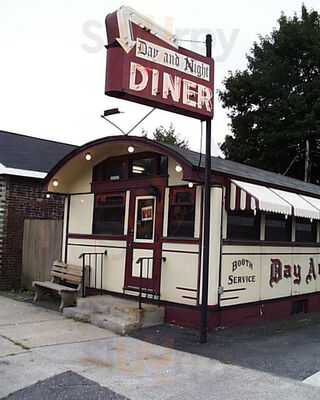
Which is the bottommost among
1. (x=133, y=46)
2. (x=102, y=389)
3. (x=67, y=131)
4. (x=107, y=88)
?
(x=102, y=389)

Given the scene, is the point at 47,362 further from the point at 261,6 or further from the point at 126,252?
the point at 261,6

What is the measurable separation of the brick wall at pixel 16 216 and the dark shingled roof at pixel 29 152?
0.51 meters

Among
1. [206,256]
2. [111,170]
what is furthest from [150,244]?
[111,170]

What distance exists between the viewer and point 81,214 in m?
10.9

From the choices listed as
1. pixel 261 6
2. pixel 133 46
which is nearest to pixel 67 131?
pixel 261 6

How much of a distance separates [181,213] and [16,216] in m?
6.21

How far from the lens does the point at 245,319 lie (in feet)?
29.2

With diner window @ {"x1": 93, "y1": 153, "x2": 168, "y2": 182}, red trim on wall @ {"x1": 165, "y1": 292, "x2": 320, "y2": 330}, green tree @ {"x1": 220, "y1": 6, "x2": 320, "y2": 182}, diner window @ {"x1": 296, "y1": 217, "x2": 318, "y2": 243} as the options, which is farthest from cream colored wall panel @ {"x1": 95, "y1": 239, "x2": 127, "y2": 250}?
green tree @ {"x1": 220, "y1": 6, "x2": 320, "y2": 182}

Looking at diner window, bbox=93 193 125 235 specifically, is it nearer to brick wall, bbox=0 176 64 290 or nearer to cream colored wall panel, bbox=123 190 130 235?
cream colored wall panel, bbox=123 190 130 235

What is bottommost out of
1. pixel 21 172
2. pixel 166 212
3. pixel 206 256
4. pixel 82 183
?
pixel 206 256

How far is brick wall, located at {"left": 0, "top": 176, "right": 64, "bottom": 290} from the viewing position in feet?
42.7

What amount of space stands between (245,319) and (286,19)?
22025 mm

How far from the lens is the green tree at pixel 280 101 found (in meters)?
23.6

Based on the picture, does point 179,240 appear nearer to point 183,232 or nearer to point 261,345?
point 183,232
